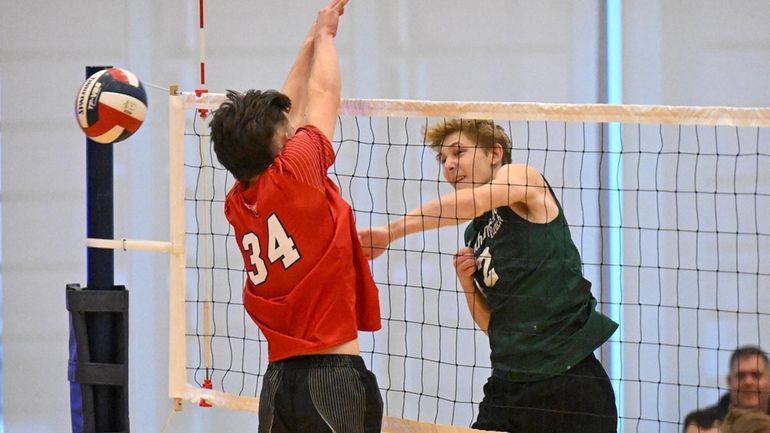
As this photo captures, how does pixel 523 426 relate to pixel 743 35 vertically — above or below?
below

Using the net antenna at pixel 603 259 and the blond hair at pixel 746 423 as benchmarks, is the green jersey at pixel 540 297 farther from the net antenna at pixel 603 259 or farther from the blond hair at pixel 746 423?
the net antenna at pixel 603 259

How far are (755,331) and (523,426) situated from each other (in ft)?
7.17

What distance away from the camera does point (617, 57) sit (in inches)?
225

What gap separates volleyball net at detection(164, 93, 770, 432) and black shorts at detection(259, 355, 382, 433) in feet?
7.05

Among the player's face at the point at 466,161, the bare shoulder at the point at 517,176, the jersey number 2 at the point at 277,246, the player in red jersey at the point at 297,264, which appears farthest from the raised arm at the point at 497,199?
the jersey number 2 at the point at 277,246

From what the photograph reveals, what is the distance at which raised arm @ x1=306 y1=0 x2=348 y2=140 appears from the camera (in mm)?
3439

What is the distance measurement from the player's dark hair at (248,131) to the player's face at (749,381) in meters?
2.25

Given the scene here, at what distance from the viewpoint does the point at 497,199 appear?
3693 millimetres

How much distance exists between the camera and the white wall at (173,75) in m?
5.68

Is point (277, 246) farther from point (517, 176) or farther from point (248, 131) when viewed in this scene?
point (517, 176)

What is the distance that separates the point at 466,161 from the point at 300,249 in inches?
37.2

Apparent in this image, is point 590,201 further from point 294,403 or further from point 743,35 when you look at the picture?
point 294,403

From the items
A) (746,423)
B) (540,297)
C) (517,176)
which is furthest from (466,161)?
(746,423)

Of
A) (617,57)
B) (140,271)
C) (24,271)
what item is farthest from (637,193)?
(24,271)
